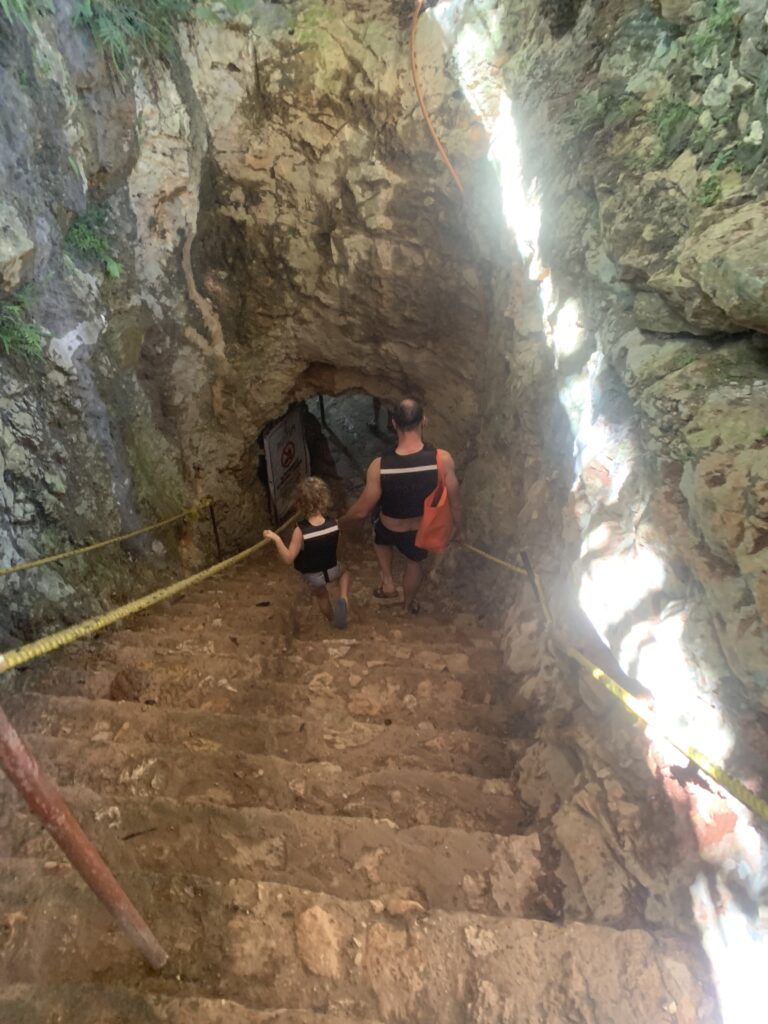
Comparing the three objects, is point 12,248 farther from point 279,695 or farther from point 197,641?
point 279,695

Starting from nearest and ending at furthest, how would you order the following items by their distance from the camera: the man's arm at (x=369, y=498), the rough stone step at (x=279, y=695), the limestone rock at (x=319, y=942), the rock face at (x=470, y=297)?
the limestone rock at (x=319, y=942) → the rock face at (x=470, y=297) → the rough stone step at (x=279, y=695) → the man's arm at (x=369, y=498)

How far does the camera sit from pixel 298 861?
82.0 inches

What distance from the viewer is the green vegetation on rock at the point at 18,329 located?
3.27m

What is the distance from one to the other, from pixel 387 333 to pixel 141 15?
2893 millimetres

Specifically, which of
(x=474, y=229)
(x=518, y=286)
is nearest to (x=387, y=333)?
(x=474, y=229)

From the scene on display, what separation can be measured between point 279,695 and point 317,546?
940 millimetres

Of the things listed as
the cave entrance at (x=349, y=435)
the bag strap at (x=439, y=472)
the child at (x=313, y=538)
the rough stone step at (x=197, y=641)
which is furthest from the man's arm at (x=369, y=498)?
the cave entrance at (x=349, y=435)

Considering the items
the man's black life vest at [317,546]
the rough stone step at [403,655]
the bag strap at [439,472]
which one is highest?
the bag strap at [439,472]

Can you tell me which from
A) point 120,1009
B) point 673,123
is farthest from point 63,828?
point 673,123

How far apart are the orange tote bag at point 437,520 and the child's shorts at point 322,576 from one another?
0.60 m

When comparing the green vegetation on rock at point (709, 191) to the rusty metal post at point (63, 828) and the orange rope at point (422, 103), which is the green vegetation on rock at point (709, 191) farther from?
the rusty metal post at point (63, 828)

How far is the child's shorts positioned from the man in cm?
33

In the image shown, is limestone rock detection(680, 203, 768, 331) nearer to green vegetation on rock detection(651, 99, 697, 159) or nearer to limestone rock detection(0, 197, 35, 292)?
green vegetation on rock detection(651, 99, 697, 159)

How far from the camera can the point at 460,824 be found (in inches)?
92.6
